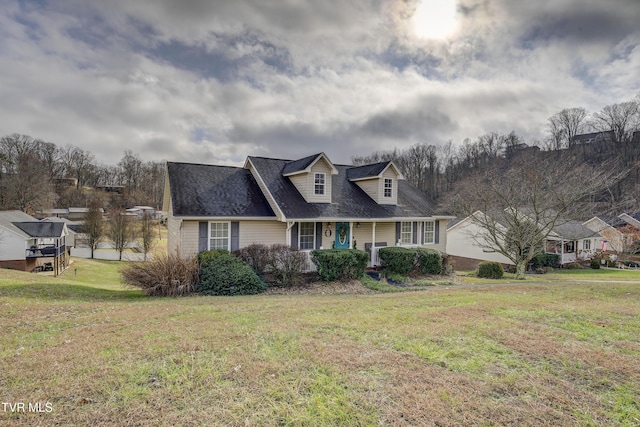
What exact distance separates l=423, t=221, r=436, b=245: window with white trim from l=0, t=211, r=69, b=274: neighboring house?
35.9 metres

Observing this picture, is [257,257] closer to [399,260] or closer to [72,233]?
[399,260]

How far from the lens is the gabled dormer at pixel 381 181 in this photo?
63.5 ft

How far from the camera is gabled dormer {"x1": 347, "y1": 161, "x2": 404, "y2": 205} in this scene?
63.5 ft

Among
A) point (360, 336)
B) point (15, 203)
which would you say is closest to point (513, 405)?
point (360, 336)

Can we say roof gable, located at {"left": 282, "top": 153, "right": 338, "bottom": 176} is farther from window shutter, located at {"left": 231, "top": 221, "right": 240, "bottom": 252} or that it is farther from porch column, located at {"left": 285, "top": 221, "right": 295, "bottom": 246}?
window shutter, located at {"left": 231, "top": 221, "right": 240, "bottom": 252}

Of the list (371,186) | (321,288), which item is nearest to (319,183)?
(371,186)

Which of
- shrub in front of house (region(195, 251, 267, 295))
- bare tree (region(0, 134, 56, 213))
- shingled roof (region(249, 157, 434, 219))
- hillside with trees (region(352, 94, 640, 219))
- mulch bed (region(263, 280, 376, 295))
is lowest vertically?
mulch bed (region(263, 280, 376, 295))

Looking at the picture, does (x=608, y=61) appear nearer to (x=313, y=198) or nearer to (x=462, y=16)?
(x=462, y=16)

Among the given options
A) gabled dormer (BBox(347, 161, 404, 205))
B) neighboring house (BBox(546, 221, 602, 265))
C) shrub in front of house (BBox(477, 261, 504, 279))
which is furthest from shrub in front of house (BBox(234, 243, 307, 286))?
neighboring house (BBox(546, 221, 602, 265))

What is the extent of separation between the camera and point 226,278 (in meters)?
12.4

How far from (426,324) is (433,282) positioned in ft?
33.3

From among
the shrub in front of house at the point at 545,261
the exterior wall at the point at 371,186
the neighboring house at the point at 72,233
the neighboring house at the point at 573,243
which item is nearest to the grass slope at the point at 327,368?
the exterior wall at the point at 371,186

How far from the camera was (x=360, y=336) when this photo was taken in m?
5.53

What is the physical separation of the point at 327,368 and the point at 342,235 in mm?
13476
